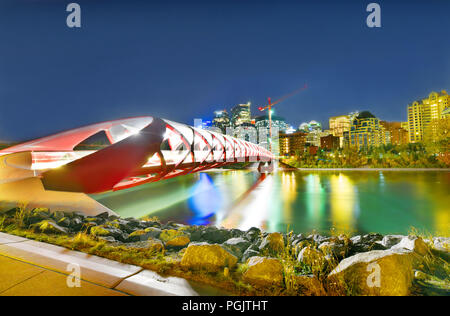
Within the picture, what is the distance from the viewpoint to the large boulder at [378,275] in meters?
2.06

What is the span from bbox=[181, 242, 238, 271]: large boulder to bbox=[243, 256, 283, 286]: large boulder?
38 cm

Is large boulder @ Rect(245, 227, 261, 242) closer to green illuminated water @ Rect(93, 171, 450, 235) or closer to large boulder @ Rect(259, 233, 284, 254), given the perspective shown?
large boulder @ Rect(259, 233, 284, 254)

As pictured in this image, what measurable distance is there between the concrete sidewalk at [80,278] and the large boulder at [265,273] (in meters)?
0.44

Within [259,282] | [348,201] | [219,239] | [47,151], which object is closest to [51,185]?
[47,151]

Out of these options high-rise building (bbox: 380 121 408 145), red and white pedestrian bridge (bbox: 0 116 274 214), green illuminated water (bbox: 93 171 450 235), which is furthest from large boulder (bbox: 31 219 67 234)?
high-rise building (bbox: 380 121 408 145)

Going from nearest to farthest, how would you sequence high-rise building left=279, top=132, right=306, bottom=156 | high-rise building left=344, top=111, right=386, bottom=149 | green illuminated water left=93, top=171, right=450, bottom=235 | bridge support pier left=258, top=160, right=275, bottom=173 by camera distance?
green illuminated water left=93, top=171, right=450, bottom=235
bridge support pier left=258, top=160, right=275, bottom=173
high-rise building left=344, top=111, right=386, bottom=149
high-rise building left=279, top=132, right=306, bottom=156

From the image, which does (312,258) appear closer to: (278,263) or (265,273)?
(278,263)

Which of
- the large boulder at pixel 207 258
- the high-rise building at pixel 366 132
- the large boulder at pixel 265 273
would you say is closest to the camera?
the large boulder at pixel 265 273

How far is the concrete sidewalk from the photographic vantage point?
2080mm

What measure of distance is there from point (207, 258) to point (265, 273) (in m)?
0.76

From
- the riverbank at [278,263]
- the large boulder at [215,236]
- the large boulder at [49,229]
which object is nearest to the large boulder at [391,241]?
the riverbank at [278,263]

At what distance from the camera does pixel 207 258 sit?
2.68 metres

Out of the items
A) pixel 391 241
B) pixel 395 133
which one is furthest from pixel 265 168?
pixel 395 133

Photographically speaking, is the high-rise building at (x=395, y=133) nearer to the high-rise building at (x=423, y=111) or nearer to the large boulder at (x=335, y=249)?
the high-rise building at (x=423, y=111)
